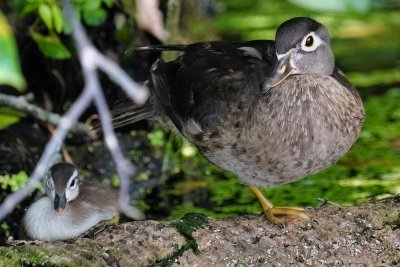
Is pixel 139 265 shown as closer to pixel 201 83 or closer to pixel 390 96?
pixel 201 83

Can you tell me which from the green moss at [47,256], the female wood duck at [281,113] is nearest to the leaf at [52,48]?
the female wood duck at [281,113]

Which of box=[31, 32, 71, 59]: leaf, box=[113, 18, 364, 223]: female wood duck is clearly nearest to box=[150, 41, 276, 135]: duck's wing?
box=[113, 18, 364, 223]: female wood duck

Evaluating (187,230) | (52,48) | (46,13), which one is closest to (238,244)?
(187,230)

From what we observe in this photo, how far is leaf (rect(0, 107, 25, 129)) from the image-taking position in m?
5.66

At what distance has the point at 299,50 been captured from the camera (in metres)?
4.14

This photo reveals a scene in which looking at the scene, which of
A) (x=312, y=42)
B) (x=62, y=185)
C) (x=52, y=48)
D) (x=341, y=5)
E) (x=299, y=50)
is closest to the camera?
(x=341, y=5)

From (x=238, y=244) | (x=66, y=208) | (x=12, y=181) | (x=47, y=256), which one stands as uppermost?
(x=12, y=181)

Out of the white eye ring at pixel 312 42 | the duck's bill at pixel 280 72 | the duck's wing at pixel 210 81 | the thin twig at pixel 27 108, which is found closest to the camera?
the duck's bill at pixel 280 72

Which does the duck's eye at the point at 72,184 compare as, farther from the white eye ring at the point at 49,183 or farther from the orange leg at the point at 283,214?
the orange leg at the point at 283,214

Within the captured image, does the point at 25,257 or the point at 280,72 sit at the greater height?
the point at 280,72

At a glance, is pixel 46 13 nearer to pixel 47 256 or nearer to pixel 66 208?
pixel 66 208

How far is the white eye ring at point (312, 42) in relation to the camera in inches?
164

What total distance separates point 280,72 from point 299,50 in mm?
148

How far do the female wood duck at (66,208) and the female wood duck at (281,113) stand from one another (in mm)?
688
